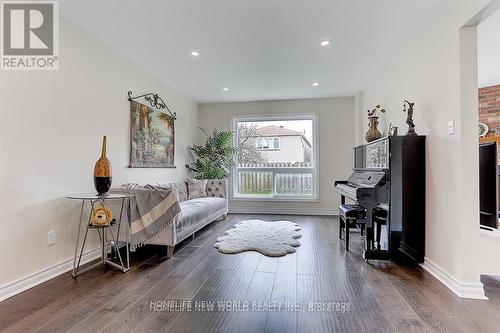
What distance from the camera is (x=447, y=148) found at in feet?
7.42

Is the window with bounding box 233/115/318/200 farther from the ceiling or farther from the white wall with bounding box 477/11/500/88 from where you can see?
the white wall with bounding box 477/11/500/88

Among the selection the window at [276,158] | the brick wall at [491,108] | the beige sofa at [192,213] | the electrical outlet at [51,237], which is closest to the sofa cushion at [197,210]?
the beige sofa at [192,213]

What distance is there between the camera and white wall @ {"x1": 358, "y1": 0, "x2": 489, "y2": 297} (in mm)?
2047

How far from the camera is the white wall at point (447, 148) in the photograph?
2.05 m

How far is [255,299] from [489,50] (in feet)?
13.3

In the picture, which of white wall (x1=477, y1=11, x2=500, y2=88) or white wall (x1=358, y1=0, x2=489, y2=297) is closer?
white wall (x1=358, y1=0, x2=489, y2=297)

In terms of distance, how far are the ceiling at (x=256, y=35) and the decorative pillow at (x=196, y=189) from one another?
1794 millimetres

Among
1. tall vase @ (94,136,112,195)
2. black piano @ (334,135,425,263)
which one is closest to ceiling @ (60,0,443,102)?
black piano @ (334,135,425,263)

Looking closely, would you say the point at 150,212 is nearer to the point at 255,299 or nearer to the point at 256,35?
the point at 255,299

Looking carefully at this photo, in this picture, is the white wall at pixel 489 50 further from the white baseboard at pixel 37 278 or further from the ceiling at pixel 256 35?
the white baseboard at pixel 37 278

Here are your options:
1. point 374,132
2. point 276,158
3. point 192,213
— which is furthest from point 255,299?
point 276,158

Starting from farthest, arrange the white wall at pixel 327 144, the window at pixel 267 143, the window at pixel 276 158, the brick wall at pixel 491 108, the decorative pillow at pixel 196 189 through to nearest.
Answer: the window at pixel 267 143 → the window at pixel 276 158 → the white wall at pixel 327 144 → the decorative pillow at pixel 196 189 → the brick wall at pixel 491 108

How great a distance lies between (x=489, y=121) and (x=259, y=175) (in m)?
4.17

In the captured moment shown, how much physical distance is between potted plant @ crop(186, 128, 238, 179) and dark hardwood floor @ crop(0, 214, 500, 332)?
2659mm
